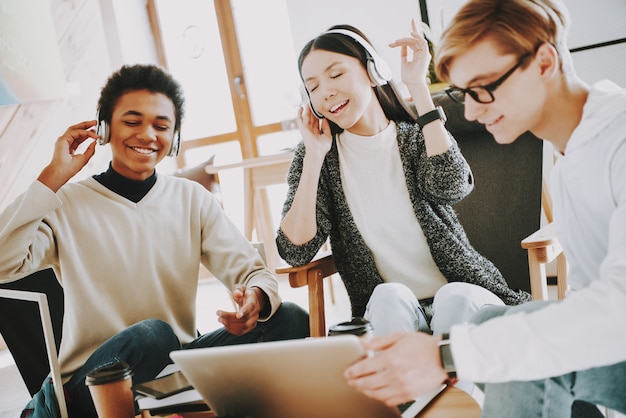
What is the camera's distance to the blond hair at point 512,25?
905 millimetres

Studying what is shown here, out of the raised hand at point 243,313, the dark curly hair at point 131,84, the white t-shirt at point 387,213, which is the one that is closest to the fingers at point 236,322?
the raised hand at point 243,313

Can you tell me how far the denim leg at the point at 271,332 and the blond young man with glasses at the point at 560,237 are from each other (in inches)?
28.4

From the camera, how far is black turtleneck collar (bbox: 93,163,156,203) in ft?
5.27

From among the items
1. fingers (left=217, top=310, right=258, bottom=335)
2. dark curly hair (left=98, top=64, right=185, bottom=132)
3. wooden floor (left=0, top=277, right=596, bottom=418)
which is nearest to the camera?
fingers (left=217, top=310, right=258, bottom=335)

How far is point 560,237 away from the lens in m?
1.02

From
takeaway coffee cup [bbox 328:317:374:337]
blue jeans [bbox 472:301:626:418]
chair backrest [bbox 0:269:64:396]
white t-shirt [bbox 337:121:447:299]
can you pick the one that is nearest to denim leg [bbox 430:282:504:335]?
white t-shirt [bbox 337:121:447:299]

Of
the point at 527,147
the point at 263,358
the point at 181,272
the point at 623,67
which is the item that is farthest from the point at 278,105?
the point at 263,358

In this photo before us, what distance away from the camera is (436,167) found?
1.56 metres

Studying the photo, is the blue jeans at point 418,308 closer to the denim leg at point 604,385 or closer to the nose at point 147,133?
the denim leg at point 604,385

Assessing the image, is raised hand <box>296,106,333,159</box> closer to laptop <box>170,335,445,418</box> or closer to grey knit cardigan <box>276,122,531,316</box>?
grey knit cardigan <box>276,122,531,316</box>

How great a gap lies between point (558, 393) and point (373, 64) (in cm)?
96

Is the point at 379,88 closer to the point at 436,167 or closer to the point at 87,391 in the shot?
the point at 436,167

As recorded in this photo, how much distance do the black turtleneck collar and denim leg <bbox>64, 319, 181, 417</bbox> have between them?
40cm

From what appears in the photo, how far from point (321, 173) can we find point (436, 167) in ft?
1.07
